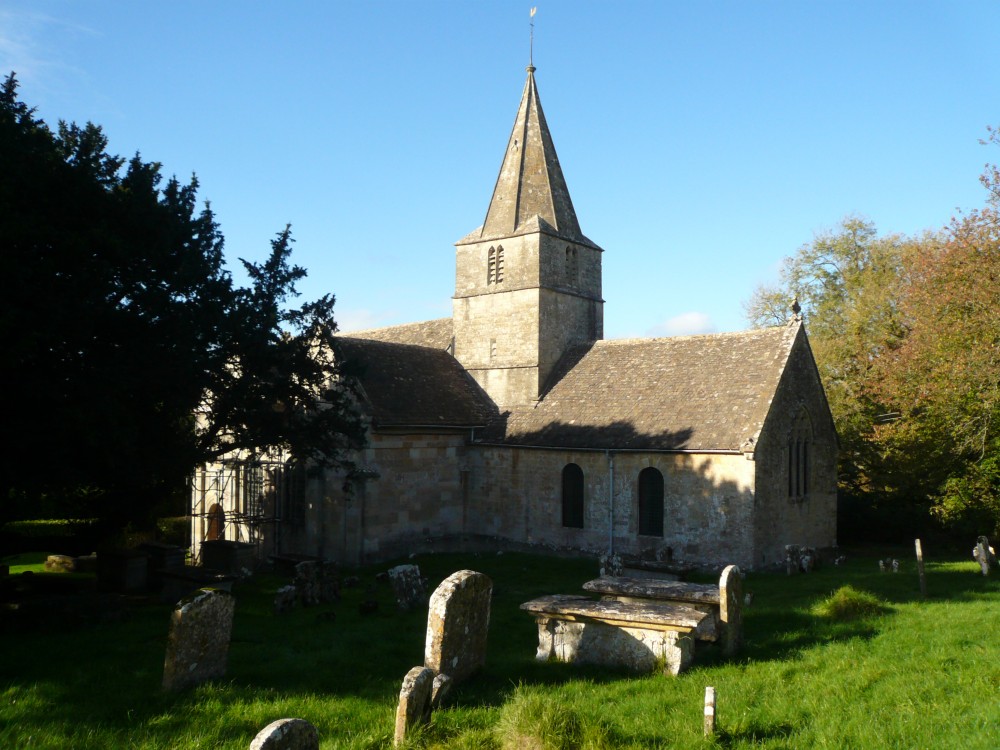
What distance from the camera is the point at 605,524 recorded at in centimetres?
2323

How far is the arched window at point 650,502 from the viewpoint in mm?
22469

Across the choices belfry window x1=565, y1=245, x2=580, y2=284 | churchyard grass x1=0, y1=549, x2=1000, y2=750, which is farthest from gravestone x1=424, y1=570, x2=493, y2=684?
belfry window x1=565, y1=245, x2=580, y2=284

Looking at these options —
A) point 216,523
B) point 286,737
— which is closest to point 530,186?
point 216,523

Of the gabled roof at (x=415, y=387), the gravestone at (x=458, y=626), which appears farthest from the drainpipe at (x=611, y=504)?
the gravestone at (x=458, y=626)

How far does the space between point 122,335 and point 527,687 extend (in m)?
10.8

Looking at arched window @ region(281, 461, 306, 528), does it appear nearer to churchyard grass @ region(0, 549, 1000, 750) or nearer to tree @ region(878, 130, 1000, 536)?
churchyard grass @ region(0, 549, 1000, 750)

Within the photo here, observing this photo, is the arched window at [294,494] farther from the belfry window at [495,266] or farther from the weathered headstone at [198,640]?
the weathered headstone at [198,640]

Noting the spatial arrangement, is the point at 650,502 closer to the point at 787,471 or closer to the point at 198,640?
the point at 787,471

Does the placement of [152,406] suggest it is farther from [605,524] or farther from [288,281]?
[605,524]

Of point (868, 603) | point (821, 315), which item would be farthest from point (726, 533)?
point (821, 315)

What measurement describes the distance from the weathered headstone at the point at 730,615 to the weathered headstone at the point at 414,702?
17.8 ft

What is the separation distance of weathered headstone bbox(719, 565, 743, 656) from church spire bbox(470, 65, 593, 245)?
60.1ft

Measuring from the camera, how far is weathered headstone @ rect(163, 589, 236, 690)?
953 centimetres

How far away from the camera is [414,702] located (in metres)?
7.89
